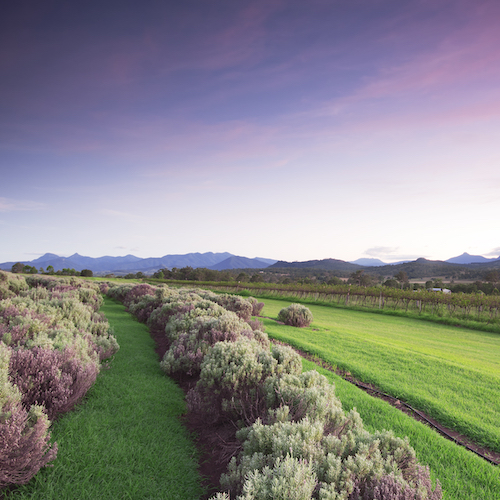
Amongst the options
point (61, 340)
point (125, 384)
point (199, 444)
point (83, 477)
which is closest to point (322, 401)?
point (199, 444)

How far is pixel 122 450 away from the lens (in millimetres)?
3150

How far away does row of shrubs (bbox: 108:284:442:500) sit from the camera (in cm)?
204

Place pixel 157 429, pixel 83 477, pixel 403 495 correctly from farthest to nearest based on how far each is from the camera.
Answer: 1. pixel 157 429
2. pixel 83 477
3. pixel 403 495

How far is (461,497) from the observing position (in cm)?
292

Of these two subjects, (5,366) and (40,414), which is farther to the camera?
(5,366)

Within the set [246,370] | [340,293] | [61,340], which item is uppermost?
[61,340]

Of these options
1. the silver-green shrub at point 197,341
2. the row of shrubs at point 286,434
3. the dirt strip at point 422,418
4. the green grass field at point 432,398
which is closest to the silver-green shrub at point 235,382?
the row of shrubs at point 286,434

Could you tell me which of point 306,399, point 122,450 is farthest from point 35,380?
point 306,399

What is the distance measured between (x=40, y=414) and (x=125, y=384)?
2.31m

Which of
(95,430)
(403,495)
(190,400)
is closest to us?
(403,495)

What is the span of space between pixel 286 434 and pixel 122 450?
198 centimetres

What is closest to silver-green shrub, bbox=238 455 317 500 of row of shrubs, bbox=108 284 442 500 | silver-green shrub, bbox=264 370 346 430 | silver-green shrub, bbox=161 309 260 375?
row of shrubs, bbox=108 284 442 500

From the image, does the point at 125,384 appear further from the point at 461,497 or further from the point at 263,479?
the point at 461,497

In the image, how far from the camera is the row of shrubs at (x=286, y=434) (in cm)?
204
